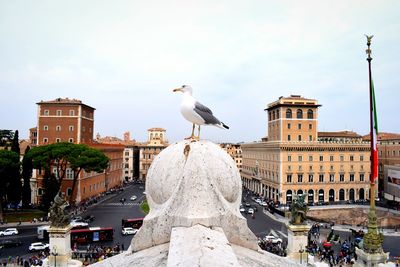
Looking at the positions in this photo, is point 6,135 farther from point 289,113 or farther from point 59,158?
point 289,113

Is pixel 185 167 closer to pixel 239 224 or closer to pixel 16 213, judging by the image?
pixel 239 224

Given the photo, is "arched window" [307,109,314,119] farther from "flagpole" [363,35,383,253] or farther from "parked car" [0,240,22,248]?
"flagpole" [363,35,383,253]

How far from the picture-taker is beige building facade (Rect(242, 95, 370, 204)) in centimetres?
5247

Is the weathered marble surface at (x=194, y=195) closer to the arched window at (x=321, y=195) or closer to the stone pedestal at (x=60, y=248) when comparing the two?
the stone pedestal at (x=60, y=248)

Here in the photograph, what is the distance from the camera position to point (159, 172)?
14.1 feet

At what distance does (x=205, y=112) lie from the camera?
207 inches

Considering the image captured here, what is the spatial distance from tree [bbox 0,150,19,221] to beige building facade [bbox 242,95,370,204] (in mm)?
32410

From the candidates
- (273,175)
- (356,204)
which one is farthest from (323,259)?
(273,175)

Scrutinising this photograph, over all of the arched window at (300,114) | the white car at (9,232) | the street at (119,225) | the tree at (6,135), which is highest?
the arched window at (300,114)

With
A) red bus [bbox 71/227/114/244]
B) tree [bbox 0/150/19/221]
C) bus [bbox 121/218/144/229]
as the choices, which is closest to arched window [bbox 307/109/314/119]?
bus [bbox 121/218/144/229]

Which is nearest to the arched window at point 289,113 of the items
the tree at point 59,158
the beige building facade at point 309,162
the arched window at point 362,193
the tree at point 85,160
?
the beige building facade at point 309,162

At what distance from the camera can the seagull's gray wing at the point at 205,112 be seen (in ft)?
16.9

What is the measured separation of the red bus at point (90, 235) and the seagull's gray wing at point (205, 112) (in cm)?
2461

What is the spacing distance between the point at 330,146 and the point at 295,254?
135 ft
